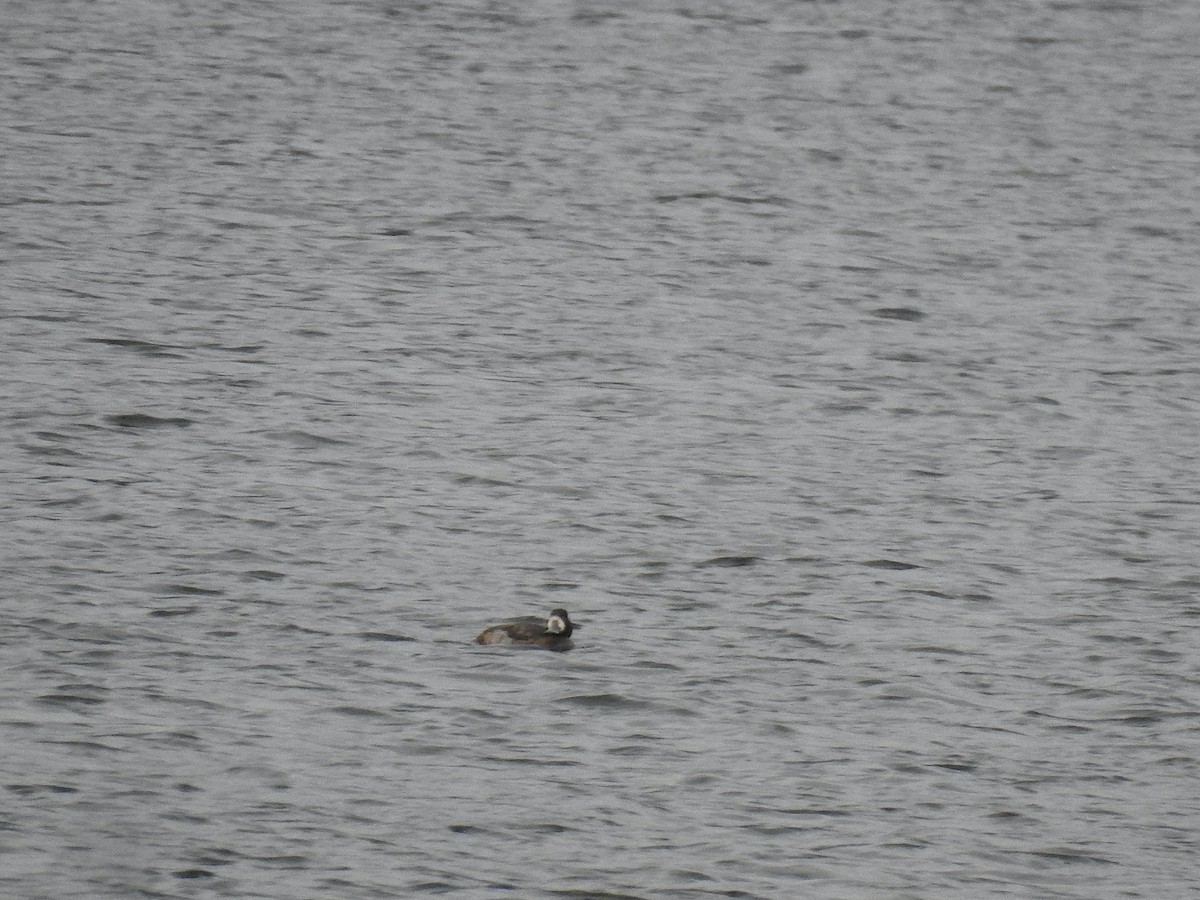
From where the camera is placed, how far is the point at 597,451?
16.9 meters

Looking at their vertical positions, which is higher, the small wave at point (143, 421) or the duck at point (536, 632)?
the small wave at point (143, 421)

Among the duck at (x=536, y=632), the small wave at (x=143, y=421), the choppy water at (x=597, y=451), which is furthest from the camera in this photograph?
the small wave at (x=143, y=421)

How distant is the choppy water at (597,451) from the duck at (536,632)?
0.15 m

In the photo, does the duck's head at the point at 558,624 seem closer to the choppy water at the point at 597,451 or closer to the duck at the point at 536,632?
the duck at the point at 536,632

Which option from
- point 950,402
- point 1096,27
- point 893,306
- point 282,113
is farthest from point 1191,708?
point 1096,27

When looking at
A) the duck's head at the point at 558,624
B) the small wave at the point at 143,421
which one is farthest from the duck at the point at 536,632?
the small wave at the point at 143,421

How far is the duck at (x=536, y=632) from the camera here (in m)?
12.9

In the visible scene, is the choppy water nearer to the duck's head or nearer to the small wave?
the small wave

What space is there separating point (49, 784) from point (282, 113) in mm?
15212

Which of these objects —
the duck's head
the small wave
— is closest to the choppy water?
the small wave

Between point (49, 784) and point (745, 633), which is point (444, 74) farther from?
point (49, 784)

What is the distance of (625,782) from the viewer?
38.1 feet

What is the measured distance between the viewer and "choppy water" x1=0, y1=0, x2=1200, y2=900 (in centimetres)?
1126

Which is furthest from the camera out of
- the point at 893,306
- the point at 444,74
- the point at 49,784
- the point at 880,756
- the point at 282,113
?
the point at 444,74
